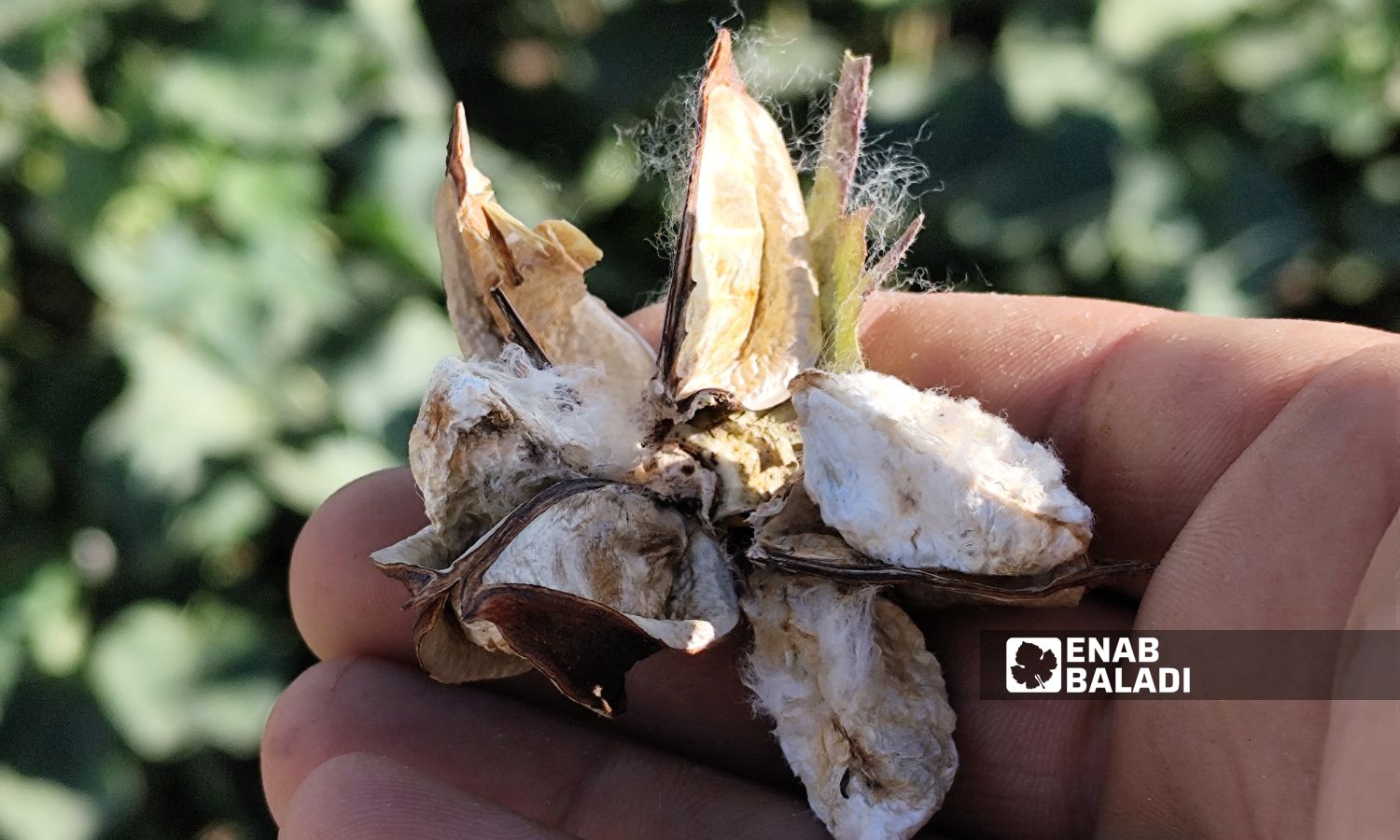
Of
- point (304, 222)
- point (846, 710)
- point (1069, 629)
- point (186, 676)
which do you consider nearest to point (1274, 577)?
point (1069, 629)

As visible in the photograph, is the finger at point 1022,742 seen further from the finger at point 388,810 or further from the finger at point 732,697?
the finger at point 388,810

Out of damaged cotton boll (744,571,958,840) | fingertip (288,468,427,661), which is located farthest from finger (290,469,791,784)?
damaged cotton boll (744,571,958,840)

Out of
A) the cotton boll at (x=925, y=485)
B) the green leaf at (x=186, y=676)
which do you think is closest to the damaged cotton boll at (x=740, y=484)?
the cotton boll at (x=925, y=485)

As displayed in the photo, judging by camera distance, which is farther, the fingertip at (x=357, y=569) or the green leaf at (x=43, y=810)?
the green leaf at (x=43, y=810)

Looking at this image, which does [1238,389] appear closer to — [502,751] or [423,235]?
[502,751]

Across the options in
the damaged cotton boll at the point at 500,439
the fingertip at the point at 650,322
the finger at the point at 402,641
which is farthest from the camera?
the fingertip at the point at 650,322

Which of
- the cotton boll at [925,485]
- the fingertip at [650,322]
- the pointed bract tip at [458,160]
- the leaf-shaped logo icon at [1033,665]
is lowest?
the leaf-shaped logo icon at [1033,665]

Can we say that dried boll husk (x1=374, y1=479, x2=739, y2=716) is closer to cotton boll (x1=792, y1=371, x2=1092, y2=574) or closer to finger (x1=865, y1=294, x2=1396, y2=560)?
cotton boll (x1=792, y1=371, x2=1092, y2=574)
